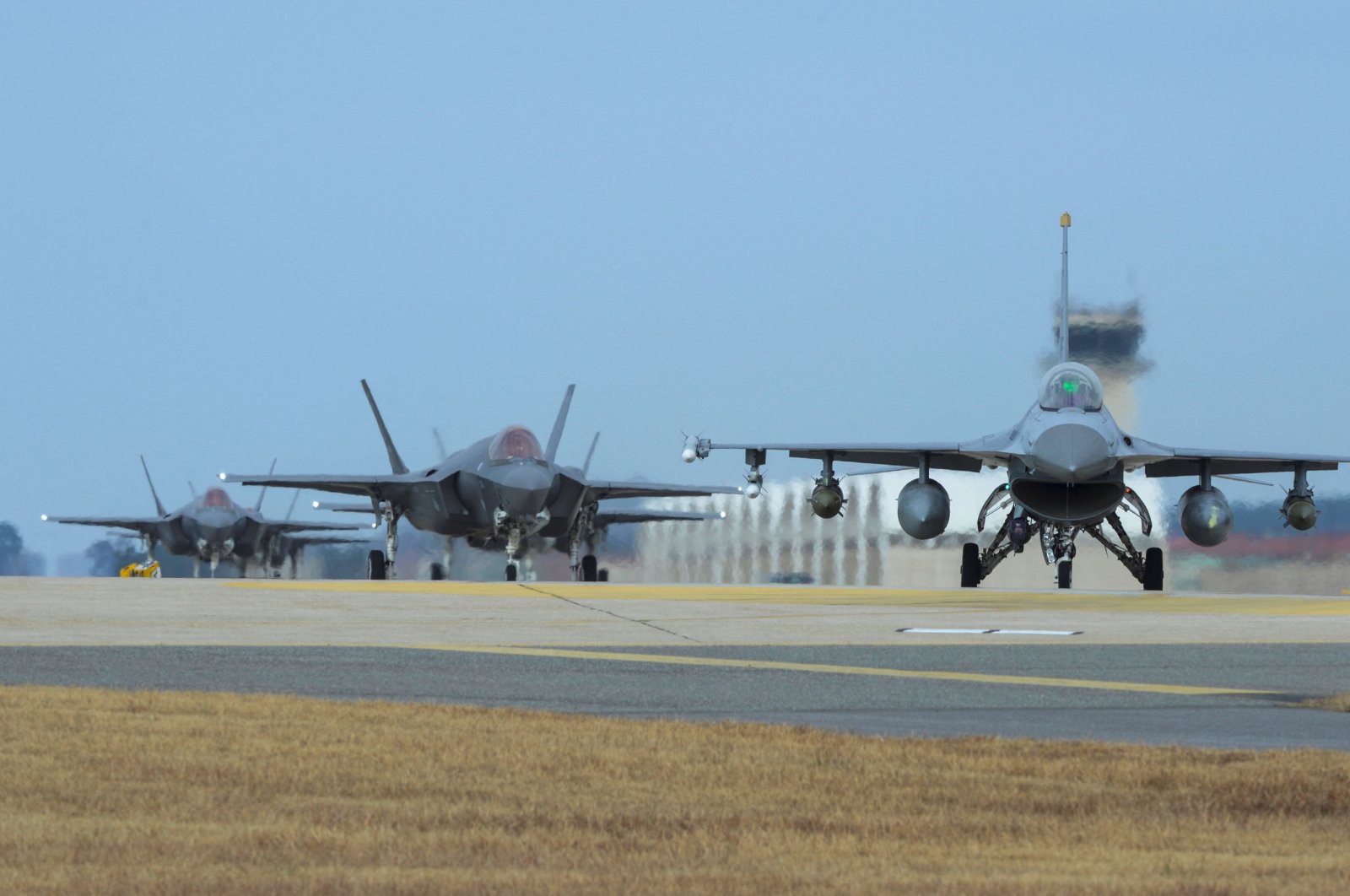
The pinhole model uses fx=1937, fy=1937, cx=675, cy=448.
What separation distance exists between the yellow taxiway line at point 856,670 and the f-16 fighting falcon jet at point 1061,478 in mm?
16681

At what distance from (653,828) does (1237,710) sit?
19.1 ft

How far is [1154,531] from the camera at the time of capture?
39.1 metres

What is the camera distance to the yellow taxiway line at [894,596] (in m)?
25.3

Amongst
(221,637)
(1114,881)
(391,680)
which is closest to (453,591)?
(221,637)

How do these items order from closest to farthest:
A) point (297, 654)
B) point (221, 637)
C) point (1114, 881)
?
1. point (1114, 881)
2. point (297, 654)
3. point (221, 637)

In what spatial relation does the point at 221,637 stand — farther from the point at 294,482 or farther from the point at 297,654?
the point at 294,482

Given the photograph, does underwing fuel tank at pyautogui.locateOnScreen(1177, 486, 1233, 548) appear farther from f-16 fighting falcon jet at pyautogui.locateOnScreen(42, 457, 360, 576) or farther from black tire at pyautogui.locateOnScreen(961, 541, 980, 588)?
f-16 fighting falcon jet at pyautogui.locateOnScreen(42, 457, 360, 576)

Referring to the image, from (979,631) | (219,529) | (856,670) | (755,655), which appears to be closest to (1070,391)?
(979,631)

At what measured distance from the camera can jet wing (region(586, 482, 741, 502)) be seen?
43.9 meters

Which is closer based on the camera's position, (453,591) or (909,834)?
(909,834)

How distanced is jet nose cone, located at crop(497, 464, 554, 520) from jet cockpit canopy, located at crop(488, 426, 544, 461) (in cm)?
39

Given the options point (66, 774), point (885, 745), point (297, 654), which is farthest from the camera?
point (297, 654)

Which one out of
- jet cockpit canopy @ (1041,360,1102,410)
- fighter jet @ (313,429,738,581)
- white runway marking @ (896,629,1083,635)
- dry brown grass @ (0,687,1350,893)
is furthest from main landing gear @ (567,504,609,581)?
dry brown grass @ (0,687,1350,893)

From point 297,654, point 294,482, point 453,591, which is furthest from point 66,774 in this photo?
point 294,482
